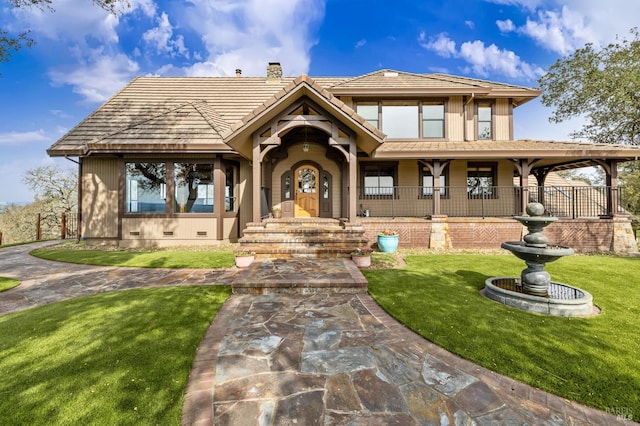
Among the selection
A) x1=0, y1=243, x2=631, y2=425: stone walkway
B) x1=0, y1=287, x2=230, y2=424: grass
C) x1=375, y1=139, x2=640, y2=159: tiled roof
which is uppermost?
x1=375, y1=139, x2=640, y2=159: tiled roof

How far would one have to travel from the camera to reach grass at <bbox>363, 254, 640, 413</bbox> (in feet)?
8.27

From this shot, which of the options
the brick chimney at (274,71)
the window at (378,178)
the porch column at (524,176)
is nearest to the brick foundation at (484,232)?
the porch column at (524,176)

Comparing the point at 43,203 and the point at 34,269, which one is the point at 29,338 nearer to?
the point at 34,269

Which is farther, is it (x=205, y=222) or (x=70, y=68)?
(x=70, y=68)

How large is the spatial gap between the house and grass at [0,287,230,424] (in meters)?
4.17

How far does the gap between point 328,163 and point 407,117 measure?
4.46 meters

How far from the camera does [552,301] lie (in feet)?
13.5

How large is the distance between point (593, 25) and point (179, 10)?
1064 inches

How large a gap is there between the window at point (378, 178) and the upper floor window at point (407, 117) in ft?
5.06

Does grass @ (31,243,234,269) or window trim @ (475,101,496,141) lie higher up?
window trim @ (475,101,496,141)

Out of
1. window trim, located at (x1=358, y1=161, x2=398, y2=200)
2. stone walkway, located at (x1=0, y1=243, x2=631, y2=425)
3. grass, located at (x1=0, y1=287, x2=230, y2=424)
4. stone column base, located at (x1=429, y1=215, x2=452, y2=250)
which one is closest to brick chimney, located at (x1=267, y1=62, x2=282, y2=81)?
window trim, located at (x1=358, y1=161, x2=398, y2=200)

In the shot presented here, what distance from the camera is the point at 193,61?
20.7 metres

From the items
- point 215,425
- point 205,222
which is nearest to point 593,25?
point 205,222

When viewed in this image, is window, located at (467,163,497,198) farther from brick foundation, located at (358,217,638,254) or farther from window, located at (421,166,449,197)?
brick foundation, located at (358,217,638,254)
